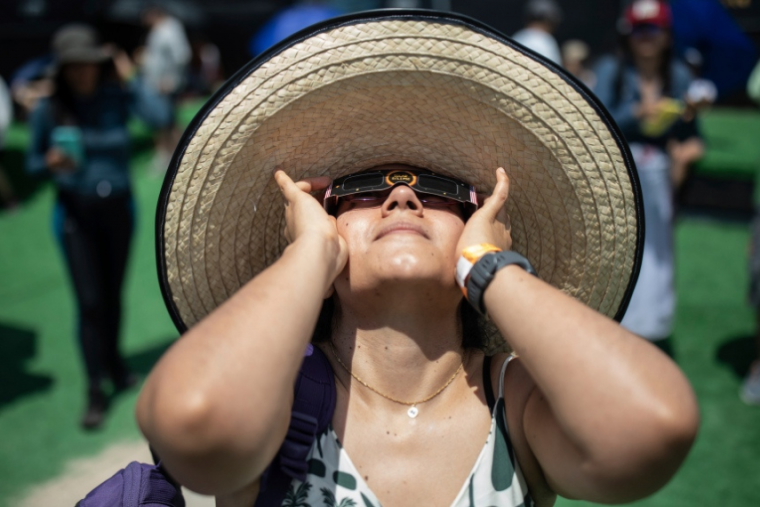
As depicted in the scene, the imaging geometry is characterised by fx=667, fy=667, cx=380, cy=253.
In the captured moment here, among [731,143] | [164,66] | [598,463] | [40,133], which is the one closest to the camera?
[598,463]

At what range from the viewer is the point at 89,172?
448 cm

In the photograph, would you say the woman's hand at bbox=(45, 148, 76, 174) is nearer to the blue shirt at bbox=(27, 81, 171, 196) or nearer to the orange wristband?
the blue shirt at bbox=(27, 81, 171, 196)

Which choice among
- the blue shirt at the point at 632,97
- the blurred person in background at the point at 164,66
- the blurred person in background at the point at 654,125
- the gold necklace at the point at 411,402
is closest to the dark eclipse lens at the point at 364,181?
the gold necklace at the point at 411,402

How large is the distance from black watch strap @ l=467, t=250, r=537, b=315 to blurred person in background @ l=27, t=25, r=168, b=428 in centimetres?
365

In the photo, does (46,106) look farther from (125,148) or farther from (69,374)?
(69,374)

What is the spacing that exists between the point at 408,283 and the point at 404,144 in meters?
0.53

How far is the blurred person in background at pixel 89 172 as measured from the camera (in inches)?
175

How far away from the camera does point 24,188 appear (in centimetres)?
924

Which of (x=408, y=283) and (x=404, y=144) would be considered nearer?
(x=408, y=283)

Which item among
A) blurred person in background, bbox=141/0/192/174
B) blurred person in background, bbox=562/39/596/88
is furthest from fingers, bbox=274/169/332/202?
blurred person in background, bbox=562/39/596/88

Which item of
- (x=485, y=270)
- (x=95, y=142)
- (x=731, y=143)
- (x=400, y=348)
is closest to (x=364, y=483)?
(x=400, y=348)

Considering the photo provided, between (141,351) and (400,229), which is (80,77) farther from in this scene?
(400,229)

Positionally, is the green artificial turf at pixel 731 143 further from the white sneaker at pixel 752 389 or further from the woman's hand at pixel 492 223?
the woman's hand at pixel 492 223

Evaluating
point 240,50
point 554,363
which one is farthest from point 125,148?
point 240,50
